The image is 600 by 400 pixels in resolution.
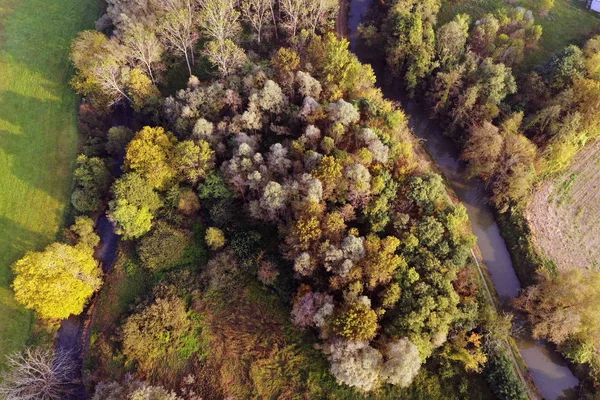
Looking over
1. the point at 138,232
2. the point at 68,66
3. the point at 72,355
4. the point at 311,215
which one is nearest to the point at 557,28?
the point at 311,215

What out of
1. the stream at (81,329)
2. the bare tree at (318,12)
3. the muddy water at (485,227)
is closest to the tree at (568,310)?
the muddy water at (485,227)

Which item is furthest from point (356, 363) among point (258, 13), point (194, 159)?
point (258, 13)

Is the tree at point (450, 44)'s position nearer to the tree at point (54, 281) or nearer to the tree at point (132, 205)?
the tree at point (132, 205)

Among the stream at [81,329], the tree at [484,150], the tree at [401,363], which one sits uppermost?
the tree at [484,150]

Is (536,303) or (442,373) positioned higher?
(536,303)

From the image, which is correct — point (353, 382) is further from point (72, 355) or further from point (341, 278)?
point (72, 355)

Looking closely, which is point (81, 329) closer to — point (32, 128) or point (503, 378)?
point (32, 128)
